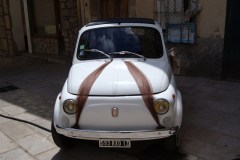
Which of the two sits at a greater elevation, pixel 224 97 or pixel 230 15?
pixel 230 15

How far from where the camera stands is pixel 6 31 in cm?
1327

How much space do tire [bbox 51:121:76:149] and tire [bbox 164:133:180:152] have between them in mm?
1364

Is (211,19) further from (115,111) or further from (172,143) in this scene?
(115,111)

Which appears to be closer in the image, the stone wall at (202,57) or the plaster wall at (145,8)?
the stone wall at (202,57)

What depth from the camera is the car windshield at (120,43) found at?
4.54 metres

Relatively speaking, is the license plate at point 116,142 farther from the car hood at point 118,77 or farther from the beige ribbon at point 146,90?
the car hood at point 118,77

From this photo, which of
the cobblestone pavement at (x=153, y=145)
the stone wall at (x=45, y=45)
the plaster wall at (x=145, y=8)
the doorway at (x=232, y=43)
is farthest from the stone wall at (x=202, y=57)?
the stone wall at (x=45, y=45)

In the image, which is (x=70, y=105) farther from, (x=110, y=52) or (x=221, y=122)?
(x=221, y=122)

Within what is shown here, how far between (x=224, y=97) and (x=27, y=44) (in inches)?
392

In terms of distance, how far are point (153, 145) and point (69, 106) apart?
141cm

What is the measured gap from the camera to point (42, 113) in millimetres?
5805

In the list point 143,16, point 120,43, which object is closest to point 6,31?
point 143,16

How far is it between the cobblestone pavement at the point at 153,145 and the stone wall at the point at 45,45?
410cm

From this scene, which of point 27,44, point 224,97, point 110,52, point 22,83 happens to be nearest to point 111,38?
point 110,52
